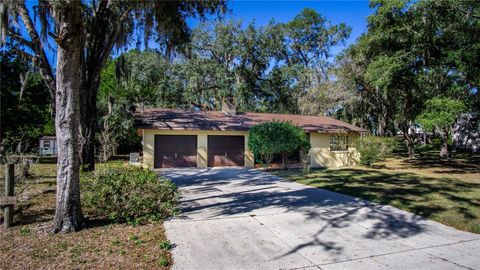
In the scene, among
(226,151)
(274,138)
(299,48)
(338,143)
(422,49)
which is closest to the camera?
(274,138)

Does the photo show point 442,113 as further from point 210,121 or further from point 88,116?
point 88,116

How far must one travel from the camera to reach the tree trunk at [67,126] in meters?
4.84

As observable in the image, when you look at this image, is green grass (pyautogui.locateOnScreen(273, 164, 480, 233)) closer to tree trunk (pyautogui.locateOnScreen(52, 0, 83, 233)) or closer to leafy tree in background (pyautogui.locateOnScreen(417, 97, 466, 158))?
leafy tree in background (pyautogui.locateOnScreen(417, 97, 466, 158))

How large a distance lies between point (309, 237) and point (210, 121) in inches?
504

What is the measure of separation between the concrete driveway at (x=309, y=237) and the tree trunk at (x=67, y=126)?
1.77 meters

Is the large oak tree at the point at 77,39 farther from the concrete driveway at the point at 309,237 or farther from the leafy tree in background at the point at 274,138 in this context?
the leafy tree in background at the point at 274,138

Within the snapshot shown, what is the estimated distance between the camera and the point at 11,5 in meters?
7.42

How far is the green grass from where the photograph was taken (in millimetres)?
6371

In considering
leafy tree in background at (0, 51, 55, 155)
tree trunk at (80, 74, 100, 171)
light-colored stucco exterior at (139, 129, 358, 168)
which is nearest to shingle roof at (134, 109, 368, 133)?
light-colored stucco exterior at (139, 129, 358, 168)

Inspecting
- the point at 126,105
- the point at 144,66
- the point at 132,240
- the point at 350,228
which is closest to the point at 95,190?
the point at 132,240

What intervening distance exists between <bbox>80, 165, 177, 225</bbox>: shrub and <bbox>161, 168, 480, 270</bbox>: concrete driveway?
547 mm

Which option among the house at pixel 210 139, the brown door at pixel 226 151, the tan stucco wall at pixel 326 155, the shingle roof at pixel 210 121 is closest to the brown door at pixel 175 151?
the house at pixel 210 139

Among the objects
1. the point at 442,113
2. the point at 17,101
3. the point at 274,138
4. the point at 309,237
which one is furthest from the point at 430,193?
the point at 17,101

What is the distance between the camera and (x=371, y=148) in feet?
53.4
